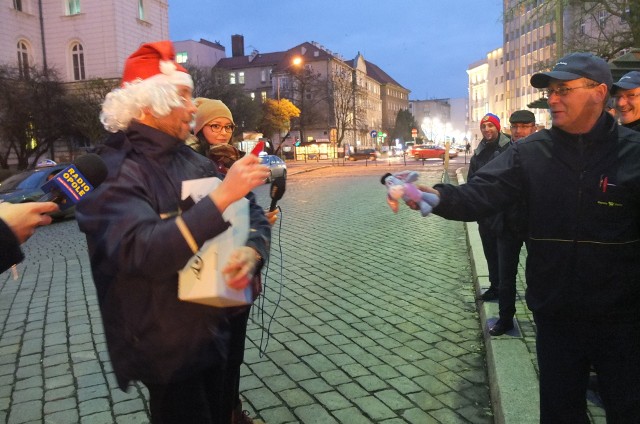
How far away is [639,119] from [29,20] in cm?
4904

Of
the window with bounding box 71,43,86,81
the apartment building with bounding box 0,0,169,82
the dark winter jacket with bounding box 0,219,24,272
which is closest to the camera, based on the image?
the dark winter jacket with bounding box 0,219,24,272

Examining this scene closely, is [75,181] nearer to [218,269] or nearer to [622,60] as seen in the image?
[218,269]

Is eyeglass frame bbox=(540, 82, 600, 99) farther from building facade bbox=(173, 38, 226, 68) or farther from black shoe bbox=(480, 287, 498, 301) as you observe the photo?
building facade bbox=(173, 38, 226, 68)

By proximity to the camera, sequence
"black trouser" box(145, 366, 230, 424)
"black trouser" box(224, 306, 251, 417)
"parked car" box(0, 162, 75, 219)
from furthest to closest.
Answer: "parked car" box(0, 162, 75, 219) < "black trouser" box(224, 306, 251, 417) < "black trouser" box(145, 366, 230, 424)

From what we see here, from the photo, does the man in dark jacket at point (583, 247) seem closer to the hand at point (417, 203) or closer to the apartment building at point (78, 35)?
the hand at point (417, 203)

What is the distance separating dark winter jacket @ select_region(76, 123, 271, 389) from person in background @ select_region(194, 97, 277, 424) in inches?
16.9

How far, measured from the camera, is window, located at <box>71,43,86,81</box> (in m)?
45.0

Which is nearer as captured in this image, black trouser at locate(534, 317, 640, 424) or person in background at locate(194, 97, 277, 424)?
black trouser at locate(534, 317, 640, 424)

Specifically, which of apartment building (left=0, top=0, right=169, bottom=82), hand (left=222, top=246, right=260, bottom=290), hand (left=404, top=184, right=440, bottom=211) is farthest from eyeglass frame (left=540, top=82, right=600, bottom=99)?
apartment building (left=0, top=0, right=169, bottom=82)

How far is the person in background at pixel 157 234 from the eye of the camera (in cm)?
178

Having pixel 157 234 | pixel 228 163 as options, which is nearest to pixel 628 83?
pixel 228 163

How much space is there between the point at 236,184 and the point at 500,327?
3435 mm

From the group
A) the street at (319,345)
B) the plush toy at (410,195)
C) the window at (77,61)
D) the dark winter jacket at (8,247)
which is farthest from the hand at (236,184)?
the window at (77,61)

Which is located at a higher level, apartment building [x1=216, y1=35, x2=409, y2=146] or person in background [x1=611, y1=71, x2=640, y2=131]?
apartment building [x1=216, y1=35, x2=409, y2=146]
